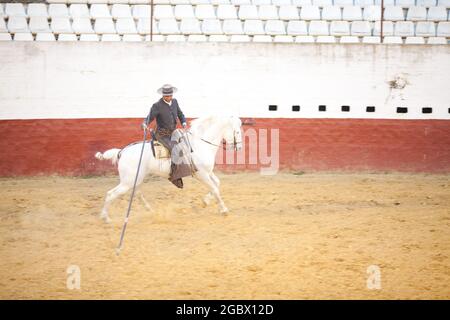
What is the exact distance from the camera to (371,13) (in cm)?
1177

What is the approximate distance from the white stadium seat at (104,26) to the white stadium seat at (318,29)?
14.3 feet

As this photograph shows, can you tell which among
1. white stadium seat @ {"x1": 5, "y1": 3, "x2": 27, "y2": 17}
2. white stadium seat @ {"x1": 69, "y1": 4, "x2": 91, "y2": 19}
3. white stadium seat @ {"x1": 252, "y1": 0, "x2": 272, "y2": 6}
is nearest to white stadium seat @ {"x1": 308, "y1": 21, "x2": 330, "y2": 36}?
white stadium seat @ {"x1": 252, "y1": 0, "x2": 272, "y2": 6}

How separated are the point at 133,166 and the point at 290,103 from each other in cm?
468

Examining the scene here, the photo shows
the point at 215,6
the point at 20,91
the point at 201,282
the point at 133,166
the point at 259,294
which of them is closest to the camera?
the point at 259,294

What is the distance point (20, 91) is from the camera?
984cm

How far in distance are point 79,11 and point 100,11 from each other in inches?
18.0

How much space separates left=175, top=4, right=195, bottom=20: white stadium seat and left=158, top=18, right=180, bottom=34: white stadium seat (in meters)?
0.22

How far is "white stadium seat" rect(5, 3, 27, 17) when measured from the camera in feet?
36.3

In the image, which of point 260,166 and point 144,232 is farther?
point 260,166

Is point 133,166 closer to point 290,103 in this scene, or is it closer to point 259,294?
point 259,294

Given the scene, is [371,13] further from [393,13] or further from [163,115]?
[163,115]

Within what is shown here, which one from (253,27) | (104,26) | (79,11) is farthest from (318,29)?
(79,11)

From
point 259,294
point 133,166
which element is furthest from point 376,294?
point 133,166

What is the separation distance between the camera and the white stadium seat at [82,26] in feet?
36.1
